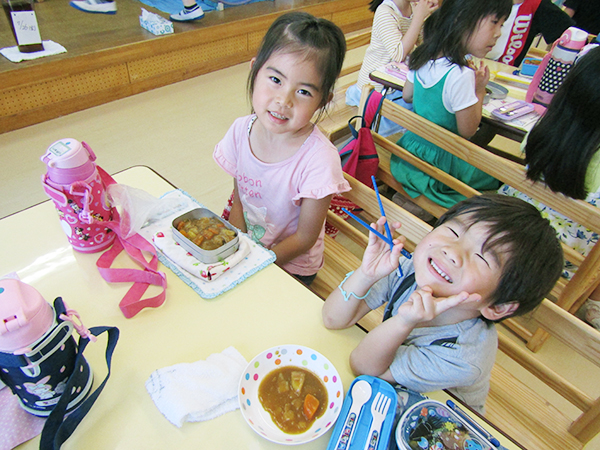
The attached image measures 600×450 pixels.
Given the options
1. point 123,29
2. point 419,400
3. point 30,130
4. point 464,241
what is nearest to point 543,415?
point 419,400

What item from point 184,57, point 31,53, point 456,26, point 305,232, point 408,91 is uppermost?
point 456,26

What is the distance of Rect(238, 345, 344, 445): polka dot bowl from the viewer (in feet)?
2.39

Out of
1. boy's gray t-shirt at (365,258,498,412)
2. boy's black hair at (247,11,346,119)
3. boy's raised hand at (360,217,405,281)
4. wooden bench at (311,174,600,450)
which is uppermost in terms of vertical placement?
boy's black hair at (247,11,346,119)

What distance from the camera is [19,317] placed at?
58 cm

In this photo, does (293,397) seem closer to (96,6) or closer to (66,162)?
(66,162)

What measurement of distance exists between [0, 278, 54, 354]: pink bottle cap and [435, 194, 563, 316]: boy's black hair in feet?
2.62

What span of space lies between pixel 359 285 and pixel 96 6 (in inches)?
166

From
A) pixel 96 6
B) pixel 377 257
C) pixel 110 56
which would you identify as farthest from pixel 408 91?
pixel 96 6

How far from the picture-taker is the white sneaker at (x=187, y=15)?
3734 millimetres

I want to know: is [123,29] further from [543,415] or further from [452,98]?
[543,415]

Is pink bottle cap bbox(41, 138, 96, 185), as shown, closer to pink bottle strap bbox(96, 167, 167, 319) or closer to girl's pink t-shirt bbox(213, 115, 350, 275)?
pink bottle strap bbox(96, 167, 167, 319)

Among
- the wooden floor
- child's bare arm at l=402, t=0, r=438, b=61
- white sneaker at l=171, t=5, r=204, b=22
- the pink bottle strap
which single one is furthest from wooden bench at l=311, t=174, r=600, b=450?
white sneaker at l=171, t=5, r=204, b=22

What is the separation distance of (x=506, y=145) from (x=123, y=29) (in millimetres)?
3536

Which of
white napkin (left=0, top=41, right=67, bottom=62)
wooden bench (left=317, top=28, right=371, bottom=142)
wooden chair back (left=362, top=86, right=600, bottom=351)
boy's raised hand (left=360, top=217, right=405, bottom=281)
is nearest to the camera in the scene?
boy's raised hand (left=360, top=217, right=405, bottom=281)
